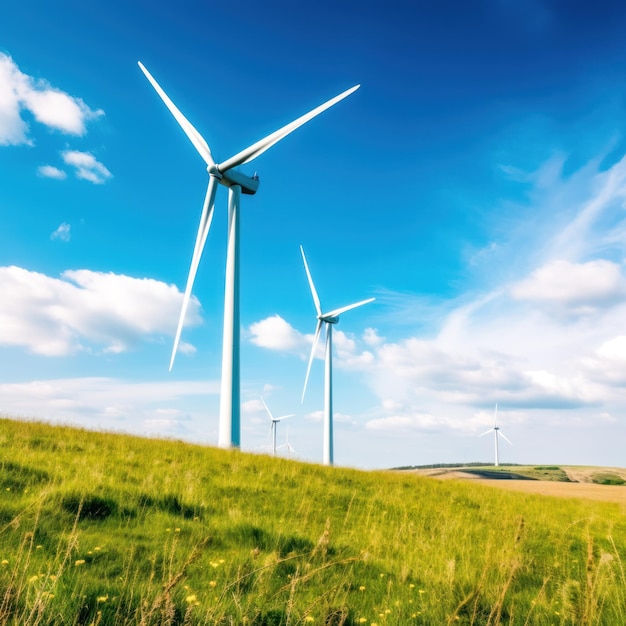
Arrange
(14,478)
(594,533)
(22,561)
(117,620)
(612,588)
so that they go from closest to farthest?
(117,620) → (22,561) → (612,588) → (14,478) → (594,533)

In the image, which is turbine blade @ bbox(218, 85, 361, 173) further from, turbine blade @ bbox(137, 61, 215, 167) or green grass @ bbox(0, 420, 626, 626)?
green grass @ bbox(0, 420, 626, 626)

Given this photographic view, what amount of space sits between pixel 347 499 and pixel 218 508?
4.64 meters

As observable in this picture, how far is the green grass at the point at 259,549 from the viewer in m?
5.33

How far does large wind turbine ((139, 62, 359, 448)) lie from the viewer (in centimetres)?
2797

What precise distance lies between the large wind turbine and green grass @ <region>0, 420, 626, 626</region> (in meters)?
10.5

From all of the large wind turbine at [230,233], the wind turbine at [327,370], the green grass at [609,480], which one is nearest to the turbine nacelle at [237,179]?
the large wind turbine at [230,233]

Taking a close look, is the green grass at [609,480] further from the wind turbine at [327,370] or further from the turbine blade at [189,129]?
the turbine blade at [189,129]

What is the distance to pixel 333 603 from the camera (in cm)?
591

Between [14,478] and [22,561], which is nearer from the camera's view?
[22,561]

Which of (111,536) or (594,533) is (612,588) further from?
(111,536)

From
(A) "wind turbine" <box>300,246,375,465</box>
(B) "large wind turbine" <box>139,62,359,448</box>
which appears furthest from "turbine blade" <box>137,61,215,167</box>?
(A) "wind turbine" <box>300,246,375,465</box>

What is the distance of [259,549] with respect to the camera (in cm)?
809

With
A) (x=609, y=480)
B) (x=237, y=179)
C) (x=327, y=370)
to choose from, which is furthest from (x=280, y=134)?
(x=609, y=480)

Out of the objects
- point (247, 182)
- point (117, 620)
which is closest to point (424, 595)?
point (117, 620)
